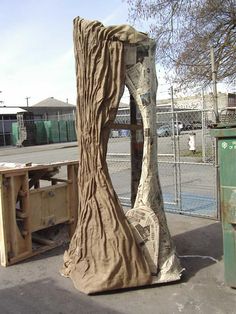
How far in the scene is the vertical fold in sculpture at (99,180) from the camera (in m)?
4.21

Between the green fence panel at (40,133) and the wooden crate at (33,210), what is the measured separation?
31.7 metres

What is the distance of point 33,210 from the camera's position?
214 inches

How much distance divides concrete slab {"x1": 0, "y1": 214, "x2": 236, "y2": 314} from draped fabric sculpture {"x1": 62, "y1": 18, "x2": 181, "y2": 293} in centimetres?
14

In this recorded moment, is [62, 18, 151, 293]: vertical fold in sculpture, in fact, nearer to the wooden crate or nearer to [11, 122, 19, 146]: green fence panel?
the wooden crate

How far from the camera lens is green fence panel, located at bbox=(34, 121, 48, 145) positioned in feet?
122

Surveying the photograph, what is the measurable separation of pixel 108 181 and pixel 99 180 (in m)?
0.10

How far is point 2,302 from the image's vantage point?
4.07 metres

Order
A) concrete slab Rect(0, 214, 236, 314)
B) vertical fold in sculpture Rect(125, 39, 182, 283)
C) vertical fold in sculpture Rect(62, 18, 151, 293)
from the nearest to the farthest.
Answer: concrete slab Rect(0, 214, 236, 314) → vertical fold in sculpture Rect(62, 18, 151, 293) → vertical fold in sculpture Rect(125, 39, 182, 283)

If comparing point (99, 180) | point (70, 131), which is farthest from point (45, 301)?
point (70, 131)

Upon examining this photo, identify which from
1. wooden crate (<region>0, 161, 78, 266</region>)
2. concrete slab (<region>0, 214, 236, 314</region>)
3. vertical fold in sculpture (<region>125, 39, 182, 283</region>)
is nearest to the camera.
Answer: concrete slab (<region>0, 214, 236, 314</region>)

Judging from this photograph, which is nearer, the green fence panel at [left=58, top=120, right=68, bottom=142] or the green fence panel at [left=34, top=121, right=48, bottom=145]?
the green fence panel at [left=34, top=121, right=48, bottom=145]

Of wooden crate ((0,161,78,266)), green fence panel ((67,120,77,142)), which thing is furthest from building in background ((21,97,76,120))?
wooden crate ((0,161,78,266))

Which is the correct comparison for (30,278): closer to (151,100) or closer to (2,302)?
(2,302)

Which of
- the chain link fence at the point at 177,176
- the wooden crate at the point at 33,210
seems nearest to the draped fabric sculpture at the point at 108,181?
the wooden crate at the point at 33,210
